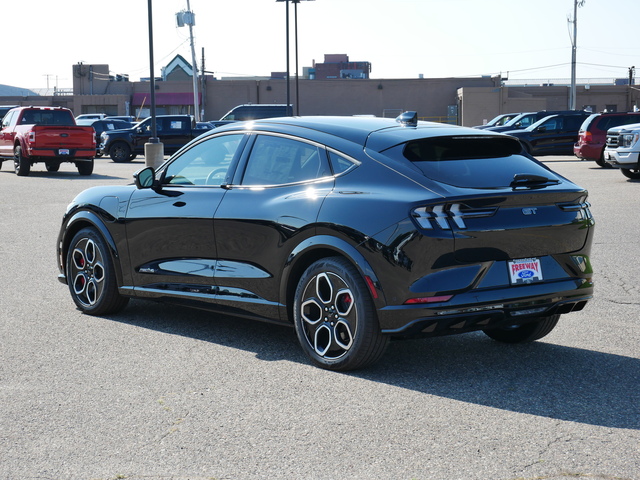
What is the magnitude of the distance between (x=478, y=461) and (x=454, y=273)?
144 cm

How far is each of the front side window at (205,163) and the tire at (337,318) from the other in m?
1.32

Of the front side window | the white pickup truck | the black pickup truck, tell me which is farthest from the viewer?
the black pickup truck

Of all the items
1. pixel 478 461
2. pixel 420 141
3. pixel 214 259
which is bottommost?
pixel 478 461

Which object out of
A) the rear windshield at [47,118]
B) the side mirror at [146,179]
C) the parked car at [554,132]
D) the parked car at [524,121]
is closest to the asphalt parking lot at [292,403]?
the side mirror at [146,179]

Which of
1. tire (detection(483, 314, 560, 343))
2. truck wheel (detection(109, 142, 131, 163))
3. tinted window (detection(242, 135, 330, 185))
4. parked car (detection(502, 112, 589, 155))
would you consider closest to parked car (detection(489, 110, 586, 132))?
parked car (detection(502, 112, 589, 155))

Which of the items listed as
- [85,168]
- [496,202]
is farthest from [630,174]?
[496,202]

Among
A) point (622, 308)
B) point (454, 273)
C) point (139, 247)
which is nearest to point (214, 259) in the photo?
point (139, 247)

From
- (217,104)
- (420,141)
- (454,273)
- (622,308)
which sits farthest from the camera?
(217,104)

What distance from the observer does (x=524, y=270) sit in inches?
219

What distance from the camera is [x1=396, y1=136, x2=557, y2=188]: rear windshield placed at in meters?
5.57

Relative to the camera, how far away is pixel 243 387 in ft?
17.8

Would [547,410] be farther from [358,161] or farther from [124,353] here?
[124,353]

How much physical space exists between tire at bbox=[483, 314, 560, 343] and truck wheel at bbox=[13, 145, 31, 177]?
22.7 m

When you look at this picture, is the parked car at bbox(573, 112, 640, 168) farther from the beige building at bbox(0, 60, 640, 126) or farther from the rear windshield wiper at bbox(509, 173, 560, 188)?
the beige building at bbox(0, 60, 640, 126)
